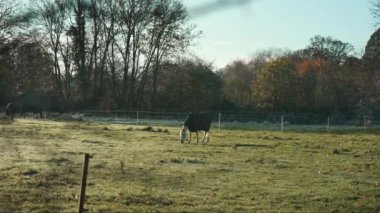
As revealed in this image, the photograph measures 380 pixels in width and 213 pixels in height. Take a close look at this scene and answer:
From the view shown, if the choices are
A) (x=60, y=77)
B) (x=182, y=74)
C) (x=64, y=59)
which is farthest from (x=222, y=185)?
(x=182, y=74)

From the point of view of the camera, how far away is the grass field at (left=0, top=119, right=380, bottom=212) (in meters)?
11.4

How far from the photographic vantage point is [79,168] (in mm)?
16750

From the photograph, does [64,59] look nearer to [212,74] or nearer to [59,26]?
[59,26]

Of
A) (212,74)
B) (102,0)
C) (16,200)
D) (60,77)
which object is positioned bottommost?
(16,200)

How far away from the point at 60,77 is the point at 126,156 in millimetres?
15999

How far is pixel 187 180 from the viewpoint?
14.9 metres

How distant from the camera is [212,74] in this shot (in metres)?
67.9

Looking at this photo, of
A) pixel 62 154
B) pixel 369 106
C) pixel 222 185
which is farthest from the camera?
pixel 369 106

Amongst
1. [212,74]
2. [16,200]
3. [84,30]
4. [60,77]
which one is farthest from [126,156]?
[212,74]

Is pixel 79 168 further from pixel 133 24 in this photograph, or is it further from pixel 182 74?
pixel 182 74

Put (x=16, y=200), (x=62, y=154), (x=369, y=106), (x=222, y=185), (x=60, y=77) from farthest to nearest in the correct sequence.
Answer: (x=369, y=106), (x=62, y=154), (x=222, y=185), (x=16, y=200), (x=60, y=77)

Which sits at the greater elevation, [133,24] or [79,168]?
[133,24]

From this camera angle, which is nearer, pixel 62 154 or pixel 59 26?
pixel 59 26

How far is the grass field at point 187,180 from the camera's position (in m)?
11.4
